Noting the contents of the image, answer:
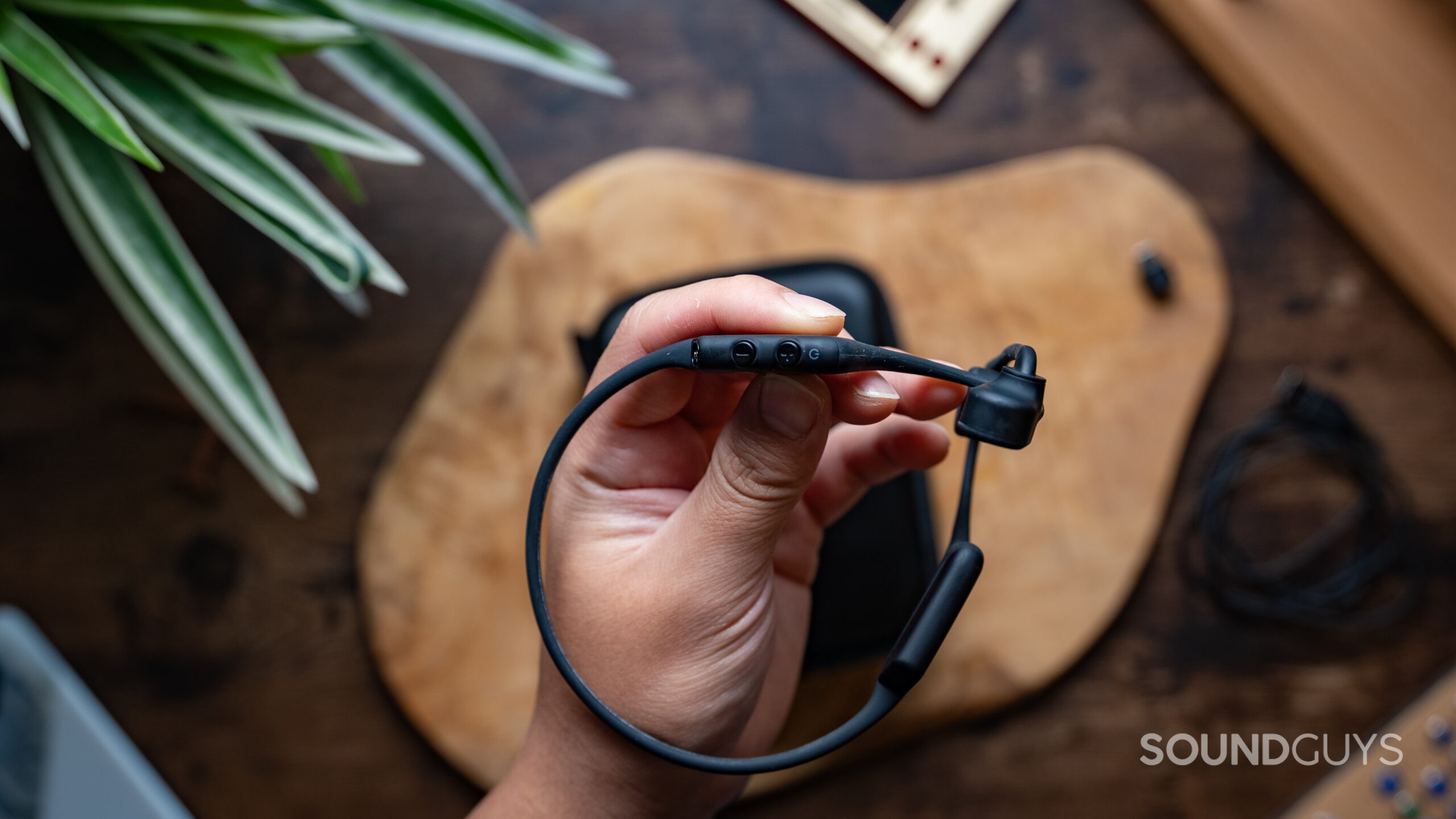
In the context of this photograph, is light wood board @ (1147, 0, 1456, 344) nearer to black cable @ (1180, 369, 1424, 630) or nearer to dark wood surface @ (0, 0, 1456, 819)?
dark wood surface @ (0, 0, 1456, 819)

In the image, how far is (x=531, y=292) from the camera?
2.65 ft

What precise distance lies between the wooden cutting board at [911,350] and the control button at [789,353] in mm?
407

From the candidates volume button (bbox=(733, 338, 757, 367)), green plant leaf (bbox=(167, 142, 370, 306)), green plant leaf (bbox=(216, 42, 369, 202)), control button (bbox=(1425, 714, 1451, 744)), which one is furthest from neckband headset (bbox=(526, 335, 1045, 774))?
control button (bbox=(1425, 714, 1451, 744))

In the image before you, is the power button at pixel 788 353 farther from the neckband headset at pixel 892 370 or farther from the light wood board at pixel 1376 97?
the light wood board at pixel 1376 97

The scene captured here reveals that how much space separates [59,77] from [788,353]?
489 millimetres

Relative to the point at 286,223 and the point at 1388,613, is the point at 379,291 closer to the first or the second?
the point at 286,223

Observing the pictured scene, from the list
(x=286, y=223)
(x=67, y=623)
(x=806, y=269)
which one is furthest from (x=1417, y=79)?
(x=67, y=623)

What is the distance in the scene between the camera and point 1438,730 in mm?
786

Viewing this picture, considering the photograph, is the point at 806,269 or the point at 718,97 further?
the point at 718,97

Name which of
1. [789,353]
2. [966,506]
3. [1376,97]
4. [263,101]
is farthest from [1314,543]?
[263,101]

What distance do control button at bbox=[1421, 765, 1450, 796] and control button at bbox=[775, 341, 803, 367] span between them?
0.79 metres

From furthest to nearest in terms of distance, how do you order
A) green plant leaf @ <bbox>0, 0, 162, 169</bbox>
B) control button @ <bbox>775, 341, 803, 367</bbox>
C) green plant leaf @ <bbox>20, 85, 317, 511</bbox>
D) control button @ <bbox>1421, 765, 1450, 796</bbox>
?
1. control button @ <bbox>1421, 765, 1450, 796</bbox>
2. green plant leaf @ <bbox>20, 85, 317, 511</bbox>
3. green plant leaf @ <bbox>0, 0, 162, 169</bbox>
4. control button @ <bbox>775, 341, 803, 367</bbox>

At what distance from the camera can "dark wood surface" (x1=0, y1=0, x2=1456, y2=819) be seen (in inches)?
33.1

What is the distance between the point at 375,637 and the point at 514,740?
16 centimetres
